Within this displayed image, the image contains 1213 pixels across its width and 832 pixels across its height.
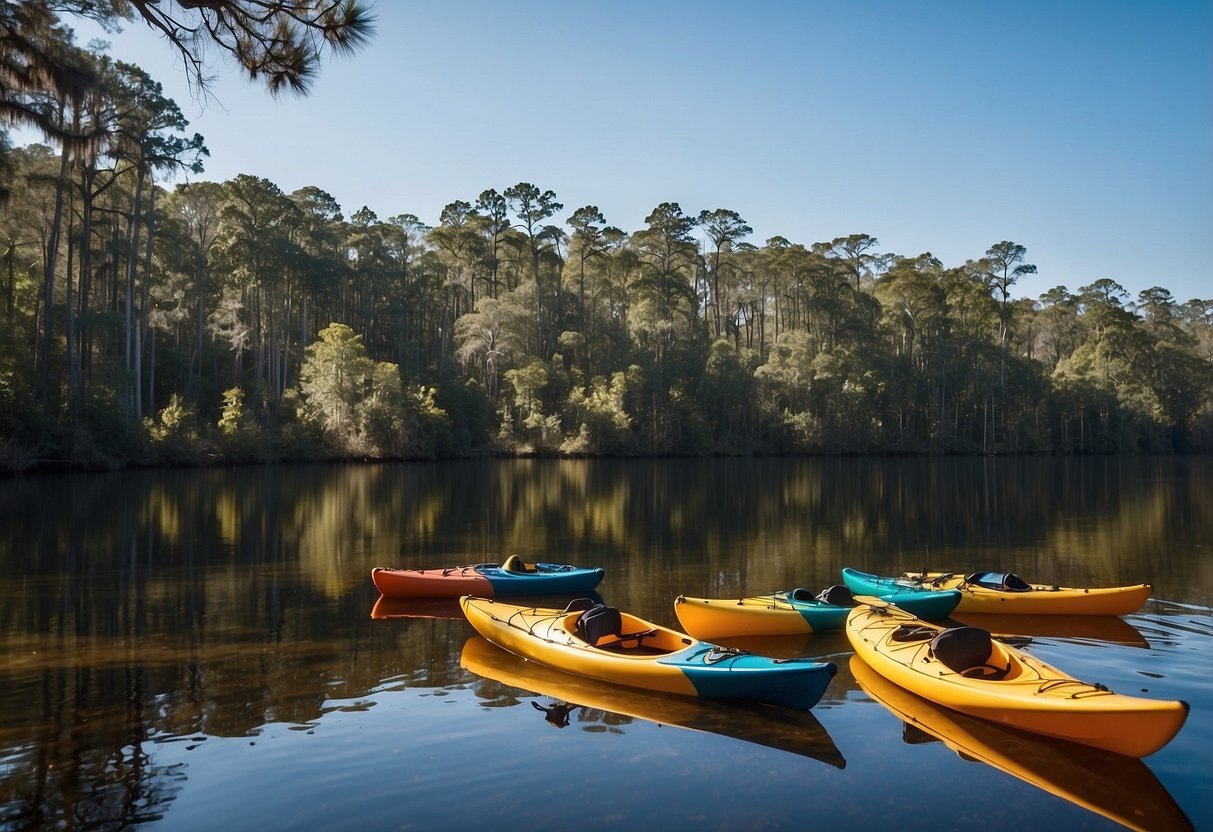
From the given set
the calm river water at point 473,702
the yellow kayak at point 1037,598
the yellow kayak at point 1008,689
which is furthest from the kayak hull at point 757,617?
the yellow kayak at point 1037,598

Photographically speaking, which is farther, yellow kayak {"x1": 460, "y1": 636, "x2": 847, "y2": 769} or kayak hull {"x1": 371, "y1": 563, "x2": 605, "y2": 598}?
kayak hull {"x1": 371, "y1": 563, "x2": 605, "y2": 598}

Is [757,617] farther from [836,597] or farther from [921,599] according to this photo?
[921,599]

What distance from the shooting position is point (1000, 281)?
2410 inches

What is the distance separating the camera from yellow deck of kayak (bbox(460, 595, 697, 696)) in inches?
330

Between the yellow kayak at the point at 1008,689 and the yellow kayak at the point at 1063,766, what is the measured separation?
0.11 meters

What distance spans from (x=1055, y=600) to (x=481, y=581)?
26.7 feet

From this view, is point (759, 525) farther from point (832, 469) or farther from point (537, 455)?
point (537, 455)

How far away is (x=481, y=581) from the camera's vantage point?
13.1 m

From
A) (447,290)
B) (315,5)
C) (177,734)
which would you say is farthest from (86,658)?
(447,290)

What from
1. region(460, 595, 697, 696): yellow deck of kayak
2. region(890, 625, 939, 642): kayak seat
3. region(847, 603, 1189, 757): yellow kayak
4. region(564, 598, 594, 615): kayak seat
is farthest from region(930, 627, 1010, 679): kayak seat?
region(564, 598, 594, 615): kayak seat

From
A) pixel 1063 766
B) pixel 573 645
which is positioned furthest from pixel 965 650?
pixel 573 645

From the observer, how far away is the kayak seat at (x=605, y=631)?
9125mm

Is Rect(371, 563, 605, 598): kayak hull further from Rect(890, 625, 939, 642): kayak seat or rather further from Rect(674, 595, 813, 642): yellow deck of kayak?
Rect(890, 625, 939, 642): kayak seat

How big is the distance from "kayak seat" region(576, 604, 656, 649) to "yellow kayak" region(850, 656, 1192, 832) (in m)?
2.58
